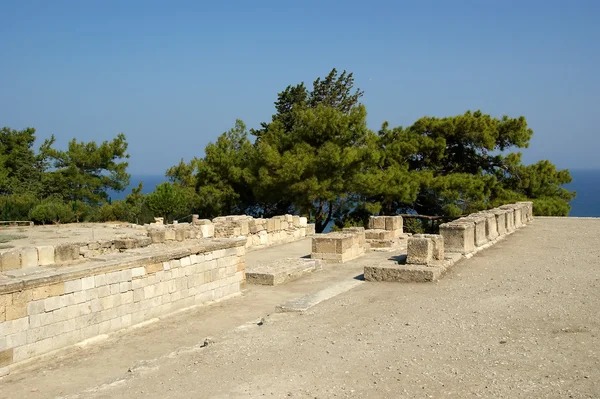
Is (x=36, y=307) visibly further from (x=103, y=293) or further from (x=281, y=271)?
(x=281, y=271)

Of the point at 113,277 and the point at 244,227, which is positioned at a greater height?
the point at 244,227

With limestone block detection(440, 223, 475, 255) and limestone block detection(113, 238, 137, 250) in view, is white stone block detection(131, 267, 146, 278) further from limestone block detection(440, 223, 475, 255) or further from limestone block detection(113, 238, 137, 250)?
limestone block detection(440, 223, 475, 255)

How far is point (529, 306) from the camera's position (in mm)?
8219

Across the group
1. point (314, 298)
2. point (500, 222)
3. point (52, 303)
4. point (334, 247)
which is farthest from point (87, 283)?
point (500, 222)

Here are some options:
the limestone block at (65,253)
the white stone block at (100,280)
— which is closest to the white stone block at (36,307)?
the white stone block at (100,280)

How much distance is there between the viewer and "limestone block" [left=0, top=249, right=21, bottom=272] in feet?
28.2

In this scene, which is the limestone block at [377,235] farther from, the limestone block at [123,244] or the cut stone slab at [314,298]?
the limestone block at [123,244]

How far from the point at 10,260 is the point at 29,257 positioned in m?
0.36

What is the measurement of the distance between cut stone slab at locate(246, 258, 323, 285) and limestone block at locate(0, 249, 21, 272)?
438cm

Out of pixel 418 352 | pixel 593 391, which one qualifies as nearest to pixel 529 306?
pixel 418 352

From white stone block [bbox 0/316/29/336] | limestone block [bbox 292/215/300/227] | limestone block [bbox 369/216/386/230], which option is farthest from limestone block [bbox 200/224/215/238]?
white stone block [bbox 0/316/29/336]

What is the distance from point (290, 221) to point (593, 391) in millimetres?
14123

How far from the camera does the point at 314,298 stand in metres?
9.34

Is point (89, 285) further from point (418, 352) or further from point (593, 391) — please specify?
point (593, 391)
